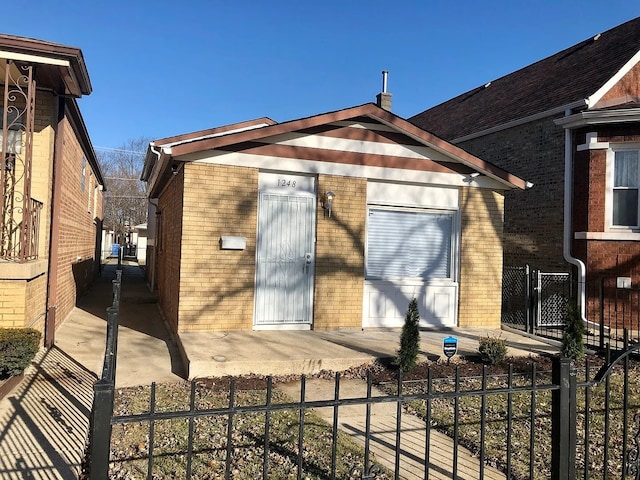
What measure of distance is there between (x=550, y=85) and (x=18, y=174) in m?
13.2

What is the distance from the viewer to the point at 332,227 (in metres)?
8.72

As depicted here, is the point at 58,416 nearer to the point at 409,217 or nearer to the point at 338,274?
the point at 338,274

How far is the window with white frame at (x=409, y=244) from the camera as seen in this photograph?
30.3 feet

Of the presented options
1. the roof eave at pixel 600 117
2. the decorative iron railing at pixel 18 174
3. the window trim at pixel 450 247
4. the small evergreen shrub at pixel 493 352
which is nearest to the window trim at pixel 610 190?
the roof eave at pixel 600 117

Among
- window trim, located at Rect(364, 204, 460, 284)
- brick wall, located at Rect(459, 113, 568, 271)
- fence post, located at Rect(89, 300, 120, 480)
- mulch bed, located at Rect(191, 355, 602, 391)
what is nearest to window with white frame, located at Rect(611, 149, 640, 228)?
brick wall, located at Rect(459, 113, 568, 271)

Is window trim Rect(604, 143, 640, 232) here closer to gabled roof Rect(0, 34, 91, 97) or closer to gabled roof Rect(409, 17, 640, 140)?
gabled roof Rect(409, 17, 640, 140)

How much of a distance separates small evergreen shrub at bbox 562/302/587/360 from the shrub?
6.98m

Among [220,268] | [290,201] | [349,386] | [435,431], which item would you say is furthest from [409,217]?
[435,431]

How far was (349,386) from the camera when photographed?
6.06 metres

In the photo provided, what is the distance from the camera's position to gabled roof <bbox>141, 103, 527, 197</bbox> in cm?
805

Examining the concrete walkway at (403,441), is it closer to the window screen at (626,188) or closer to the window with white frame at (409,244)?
the window with white frame at (409,244)

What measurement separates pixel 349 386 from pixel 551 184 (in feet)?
28.3

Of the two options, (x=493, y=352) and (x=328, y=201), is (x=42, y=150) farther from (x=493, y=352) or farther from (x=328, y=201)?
(x=493, y=352)

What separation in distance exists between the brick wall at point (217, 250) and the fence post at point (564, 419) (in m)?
5.90
